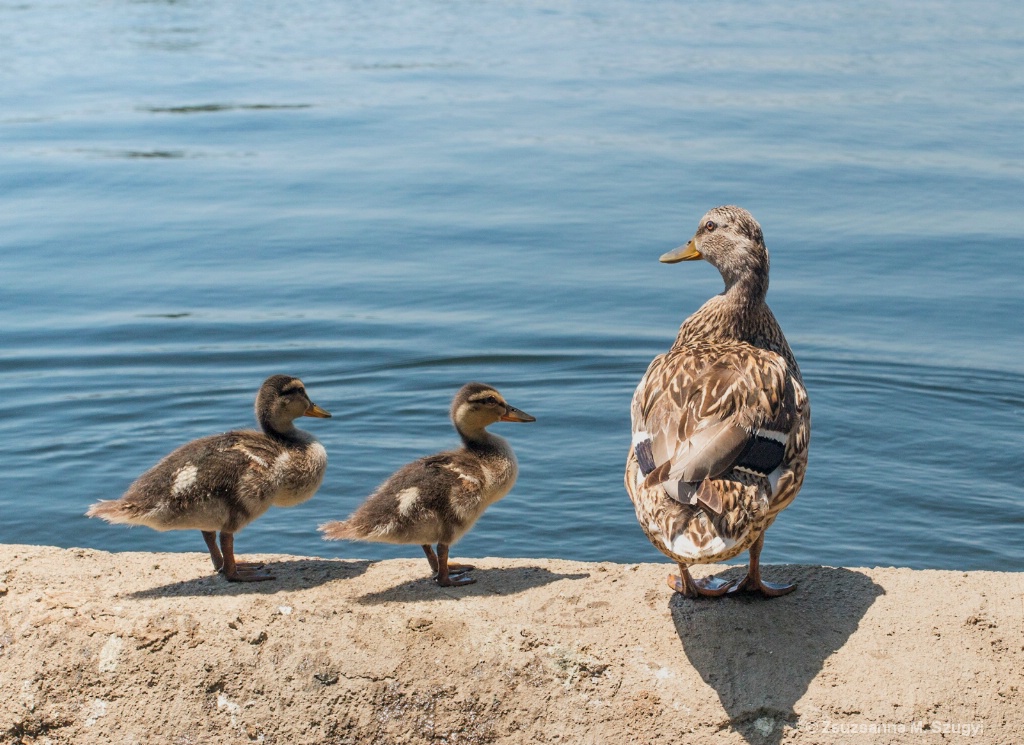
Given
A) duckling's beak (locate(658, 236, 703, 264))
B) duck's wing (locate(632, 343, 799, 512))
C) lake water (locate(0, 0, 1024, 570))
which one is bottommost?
lake water (locate(0, 0, 1024, 570))

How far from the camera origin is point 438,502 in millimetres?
5449

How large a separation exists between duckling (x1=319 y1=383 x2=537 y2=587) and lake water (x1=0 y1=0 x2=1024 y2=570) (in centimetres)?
123

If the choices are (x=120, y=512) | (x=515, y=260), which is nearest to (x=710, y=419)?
(x=120, y=512)

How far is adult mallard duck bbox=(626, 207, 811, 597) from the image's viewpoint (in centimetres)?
454

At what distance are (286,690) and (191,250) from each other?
924 centimetres

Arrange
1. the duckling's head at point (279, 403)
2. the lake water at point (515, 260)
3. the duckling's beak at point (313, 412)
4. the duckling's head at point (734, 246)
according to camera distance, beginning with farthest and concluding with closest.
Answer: the lake water at point (515, 260) < the duckling's head at point (734, 246) < the duckling's beak at point (313, 412) < the duckling's head at point (279, 403)

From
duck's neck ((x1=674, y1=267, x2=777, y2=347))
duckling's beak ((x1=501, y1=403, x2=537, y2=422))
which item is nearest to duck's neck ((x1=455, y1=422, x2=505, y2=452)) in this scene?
duckling's beak ((x1=501, y1=403, x2=537, y2=422))

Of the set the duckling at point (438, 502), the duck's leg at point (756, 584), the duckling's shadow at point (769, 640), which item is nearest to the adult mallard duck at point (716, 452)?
the duck's leg at point (756, 584)

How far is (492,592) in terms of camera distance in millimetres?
5309

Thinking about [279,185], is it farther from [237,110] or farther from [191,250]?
[237,110]

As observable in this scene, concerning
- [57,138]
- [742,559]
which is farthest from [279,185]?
[742,559]

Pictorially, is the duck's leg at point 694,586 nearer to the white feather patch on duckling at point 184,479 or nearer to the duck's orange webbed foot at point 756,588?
the duck's orange webbed foot at point 756,588

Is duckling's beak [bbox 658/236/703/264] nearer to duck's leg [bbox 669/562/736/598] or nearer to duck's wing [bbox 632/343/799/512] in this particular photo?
duck's wing [bbox 632/343/799/512]

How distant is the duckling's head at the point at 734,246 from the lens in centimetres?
625
